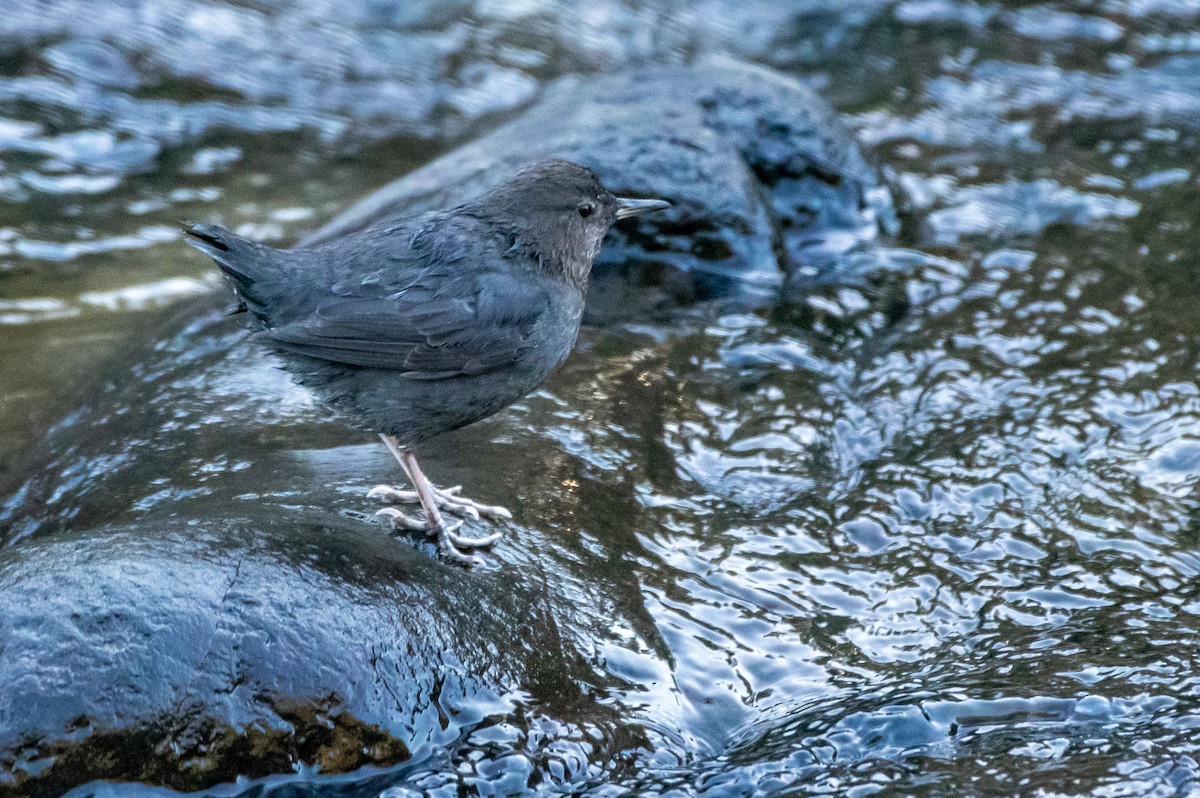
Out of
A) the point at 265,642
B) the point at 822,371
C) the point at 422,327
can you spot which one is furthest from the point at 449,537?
the point at 822,371

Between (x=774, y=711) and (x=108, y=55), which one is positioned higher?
(x=108, y=55)

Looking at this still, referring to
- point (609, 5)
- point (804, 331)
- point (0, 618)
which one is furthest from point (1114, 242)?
point (0, 618)

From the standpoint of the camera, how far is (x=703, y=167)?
19.9 ft

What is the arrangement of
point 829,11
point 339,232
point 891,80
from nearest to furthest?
point 339,232 → point 891,80 → point 829,11

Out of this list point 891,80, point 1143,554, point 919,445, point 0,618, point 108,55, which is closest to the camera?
point 0,618

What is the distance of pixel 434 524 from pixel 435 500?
0.10 m

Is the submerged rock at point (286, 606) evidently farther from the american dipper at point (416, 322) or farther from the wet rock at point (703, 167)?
the wet rock at point (703, 167)

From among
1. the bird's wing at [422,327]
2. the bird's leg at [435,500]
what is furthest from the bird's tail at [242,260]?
the bird's leg at [435,500]

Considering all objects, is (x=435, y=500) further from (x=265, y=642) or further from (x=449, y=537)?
(x=265, y=642)

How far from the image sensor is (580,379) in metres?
4.87

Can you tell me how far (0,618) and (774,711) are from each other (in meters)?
1.99

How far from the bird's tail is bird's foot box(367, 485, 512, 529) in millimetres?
655

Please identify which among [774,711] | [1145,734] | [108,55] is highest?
[108,55]

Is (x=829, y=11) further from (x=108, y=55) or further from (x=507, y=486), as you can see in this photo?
(x=507, y=486)
